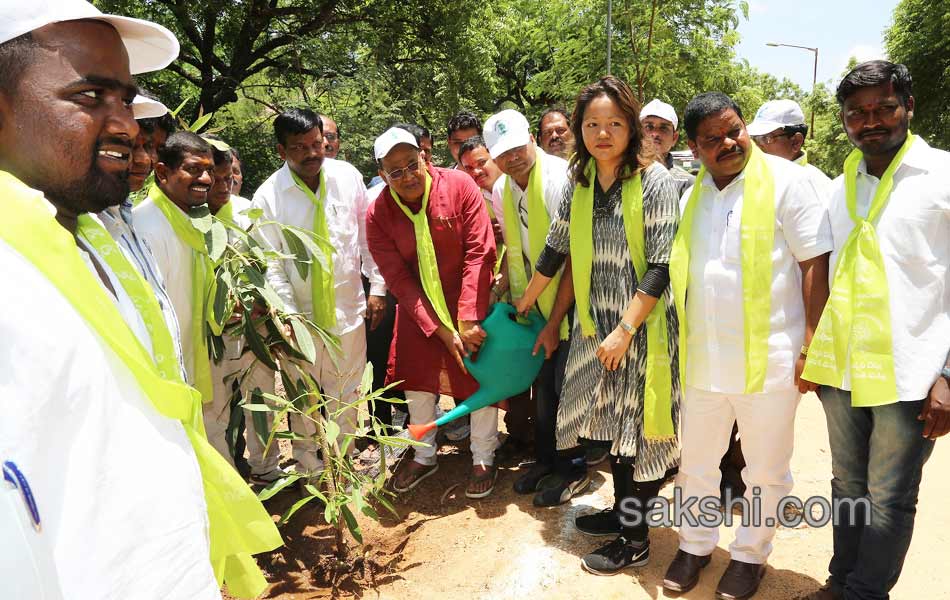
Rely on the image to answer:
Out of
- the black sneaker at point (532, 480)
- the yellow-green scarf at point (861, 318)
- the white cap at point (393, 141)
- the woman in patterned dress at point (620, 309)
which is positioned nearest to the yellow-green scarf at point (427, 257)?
the white cap at point (393, 141)

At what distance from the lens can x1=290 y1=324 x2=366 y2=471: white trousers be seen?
333cm

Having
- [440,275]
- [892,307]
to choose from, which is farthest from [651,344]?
[440,275]

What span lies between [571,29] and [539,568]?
10.5m

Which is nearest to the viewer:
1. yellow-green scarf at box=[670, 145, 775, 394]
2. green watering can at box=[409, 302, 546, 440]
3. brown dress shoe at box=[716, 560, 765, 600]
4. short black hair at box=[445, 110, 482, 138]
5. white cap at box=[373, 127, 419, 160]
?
yellow-green scarf at box=[670, 145, 775, 394]

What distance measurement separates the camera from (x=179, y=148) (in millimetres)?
2713

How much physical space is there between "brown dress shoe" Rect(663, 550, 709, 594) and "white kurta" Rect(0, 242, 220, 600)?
2061 millimetres

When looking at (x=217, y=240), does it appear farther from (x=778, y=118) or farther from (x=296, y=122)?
(x=778, y=118)

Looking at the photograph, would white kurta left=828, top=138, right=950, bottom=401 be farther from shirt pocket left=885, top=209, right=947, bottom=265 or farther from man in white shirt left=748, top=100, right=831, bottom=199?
man in white shirt left=748, top=100, right=831, bottom=199

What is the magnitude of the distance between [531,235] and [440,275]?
532 mm

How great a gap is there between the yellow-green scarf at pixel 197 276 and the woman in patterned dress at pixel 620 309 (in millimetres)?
1587

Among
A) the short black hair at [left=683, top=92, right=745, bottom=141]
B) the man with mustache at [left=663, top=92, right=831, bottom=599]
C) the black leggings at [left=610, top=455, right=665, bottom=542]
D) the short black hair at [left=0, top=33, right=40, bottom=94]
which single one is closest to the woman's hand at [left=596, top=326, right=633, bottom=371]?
the man with mustache at [left=663, top=92, right=831, bottom=599]

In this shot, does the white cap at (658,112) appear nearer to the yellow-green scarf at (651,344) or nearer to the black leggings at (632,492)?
the yellow-green scarf at (651,344)

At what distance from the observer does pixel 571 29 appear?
1127 cm

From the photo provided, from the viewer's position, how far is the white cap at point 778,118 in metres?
3.43
